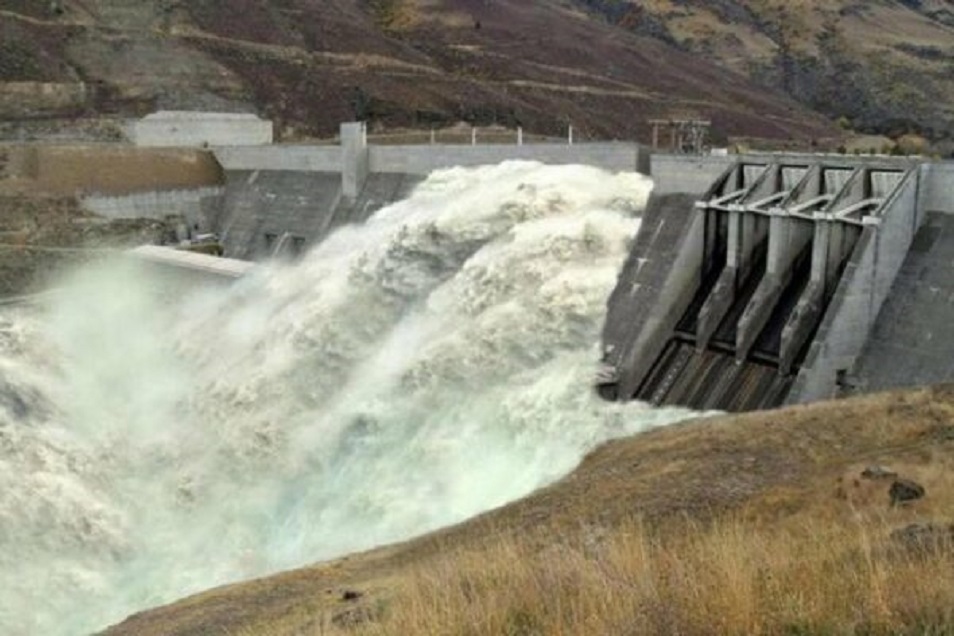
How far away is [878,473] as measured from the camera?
11.4 meters

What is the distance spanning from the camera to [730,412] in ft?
60.8

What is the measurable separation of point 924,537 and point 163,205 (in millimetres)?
35522

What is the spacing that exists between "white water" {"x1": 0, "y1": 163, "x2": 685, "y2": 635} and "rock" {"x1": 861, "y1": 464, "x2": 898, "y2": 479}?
7105 mm

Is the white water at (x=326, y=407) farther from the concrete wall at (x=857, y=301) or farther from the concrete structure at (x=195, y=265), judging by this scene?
the concrete wall at (x=857, y=301)

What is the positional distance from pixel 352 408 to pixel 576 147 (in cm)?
924

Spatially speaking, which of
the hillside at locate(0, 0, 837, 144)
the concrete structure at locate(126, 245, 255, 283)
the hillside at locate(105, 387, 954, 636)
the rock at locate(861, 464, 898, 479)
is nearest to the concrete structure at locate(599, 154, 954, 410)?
the hillside at locate(105, 387, 954, 636)

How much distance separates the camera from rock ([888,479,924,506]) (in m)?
10.6

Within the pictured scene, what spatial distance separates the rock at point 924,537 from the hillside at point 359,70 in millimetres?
46958

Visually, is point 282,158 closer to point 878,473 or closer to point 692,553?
point 878,473

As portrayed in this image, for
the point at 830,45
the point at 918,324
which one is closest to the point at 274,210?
the point at 918,324

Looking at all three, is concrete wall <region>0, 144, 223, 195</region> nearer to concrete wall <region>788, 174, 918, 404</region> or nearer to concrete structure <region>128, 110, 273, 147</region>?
concrete structure <region>128, 110, 273, 147</region>

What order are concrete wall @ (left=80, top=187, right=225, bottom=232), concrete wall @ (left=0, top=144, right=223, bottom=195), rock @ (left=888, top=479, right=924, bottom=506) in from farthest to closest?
concrete wall @ (left=0, top=144, right=223, bottom=195), concrete wall @ (left=80, top=187, right=225, bottom=232), rock @ (left=888, top=479, right=924, bottom=506)

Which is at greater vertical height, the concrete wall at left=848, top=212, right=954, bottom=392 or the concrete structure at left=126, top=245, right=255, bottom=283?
the concrete wall at left=848, top=212, right=954, bottom=392

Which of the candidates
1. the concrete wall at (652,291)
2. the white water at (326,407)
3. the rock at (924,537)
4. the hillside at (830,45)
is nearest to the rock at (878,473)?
the rock at (924,537)
